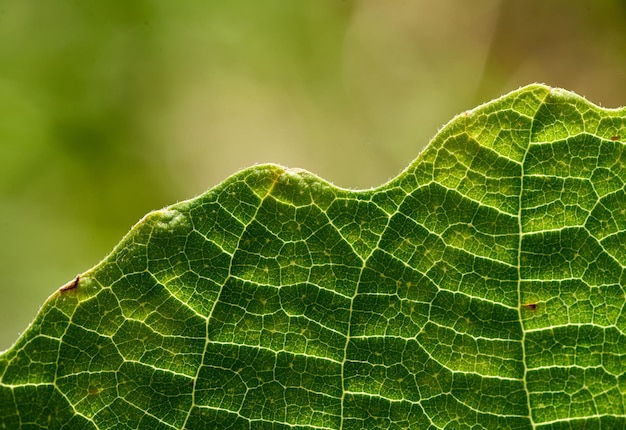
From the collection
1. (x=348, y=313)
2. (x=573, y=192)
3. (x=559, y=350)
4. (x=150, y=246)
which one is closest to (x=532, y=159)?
(x=573, y=192)

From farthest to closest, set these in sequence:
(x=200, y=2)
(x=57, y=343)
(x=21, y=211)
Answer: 1. (x=200, y=2)
2. (x=21, y=211)
3. (x=57, y=343)

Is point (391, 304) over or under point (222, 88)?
under

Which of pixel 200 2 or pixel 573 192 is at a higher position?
pixel 200 2

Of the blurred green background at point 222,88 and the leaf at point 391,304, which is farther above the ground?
the blurred green background at point 222,88

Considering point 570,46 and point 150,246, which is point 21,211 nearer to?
point 150,246

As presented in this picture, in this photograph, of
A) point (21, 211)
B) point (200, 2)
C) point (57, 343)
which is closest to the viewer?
point (57, 343)

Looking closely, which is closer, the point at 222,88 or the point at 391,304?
the point at 391,304
